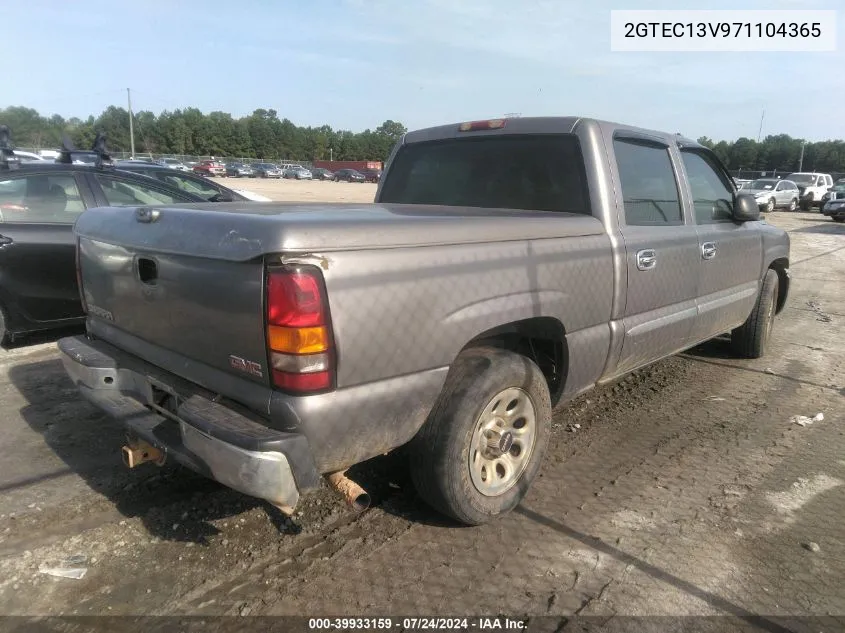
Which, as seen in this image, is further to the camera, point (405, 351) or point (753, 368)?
point (753, 368)

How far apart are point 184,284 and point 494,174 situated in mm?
2163

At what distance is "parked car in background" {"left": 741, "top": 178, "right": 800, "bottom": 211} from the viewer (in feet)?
95.3

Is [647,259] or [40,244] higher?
[647,259]

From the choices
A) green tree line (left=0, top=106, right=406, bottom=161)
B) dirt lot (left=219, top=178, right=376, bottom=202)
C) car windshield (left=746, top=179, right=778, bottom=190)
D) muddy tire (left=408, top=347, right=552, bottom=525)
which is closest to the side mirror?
muddy tire (left=408, top=347, right=552, bottom=525)

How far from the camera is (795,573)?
269cm

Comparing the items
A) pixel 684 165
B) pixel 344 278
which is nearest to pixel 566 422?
pixel 684 165

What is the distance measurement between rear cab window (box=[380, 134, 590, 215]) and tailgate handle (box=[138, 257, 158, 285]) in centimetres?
200

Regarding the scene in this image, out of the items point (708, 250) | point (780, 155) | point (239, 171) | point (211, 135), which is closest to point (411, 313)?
point (708, 250)

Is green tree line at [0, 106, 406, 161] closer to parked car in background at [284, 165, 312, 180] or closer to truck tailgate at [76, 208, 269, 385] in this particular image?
parked car in background at [284, 165, 312, 180]

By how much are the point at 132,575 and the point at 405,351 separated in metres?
1.49

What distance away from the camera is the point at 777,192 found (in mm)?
29719

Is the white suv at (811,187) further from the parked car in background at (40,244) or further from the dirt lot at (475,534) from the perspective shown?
the parked car in background at (40,244)

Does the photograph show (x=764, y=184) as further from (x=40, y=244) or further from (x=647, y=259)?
(x=40, y=244)

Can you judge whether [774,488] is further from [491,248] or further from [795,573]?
[491,248]
